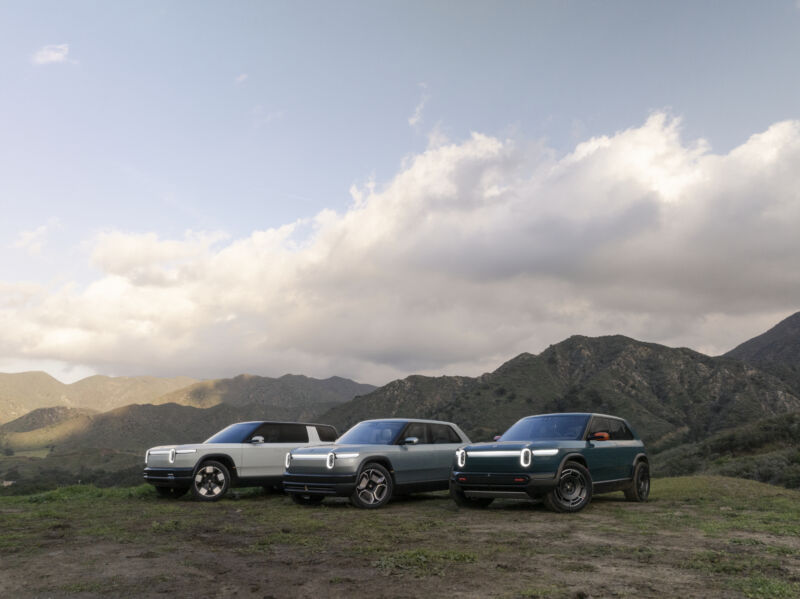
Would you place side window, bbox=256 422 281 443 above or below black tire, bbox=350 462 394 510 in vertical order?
above

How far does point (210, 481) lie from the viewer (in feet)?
42.0

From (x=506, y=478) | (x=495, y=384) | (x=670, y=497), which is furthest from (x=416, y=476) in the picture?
(x=495, y=384)

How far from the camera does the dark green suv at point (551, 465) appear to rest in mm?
10117

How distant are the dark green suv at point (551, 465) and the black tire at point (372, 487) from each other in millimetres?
1210

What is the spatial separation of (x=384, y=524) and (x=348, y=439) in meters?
3.44

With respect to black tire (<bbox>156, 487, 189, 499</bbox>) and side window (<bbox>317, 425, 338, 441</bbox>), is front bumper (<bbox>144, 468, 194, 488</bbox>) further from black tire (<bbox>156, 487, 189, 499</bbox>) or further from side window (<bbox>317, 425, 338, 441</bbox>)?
side window (<bbox>317, 425, 338, 441</bbox>)

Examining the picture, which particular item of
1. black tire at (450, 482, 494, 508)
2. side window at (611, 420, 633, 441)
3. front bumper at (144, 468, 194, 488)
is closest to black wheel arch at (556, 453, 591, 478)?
side window at (611, 420, 633, 441)

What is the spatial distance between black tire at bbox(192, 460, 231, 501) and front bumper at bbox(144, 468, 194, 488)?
18 centimetres

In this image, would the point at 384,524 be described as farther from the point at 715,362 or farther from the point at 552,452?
the point at 715,362

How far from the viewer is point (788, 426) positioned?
123 ft

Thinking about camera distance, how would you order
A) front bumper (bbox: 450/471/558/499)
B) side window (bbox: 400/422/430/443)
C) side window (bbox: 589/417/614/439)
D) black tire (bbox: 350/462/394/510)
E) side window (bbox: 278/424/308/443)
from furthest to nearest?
side window (bbox: 278/424/308/443), side window (bbox: 400/422/430/443), side window (bbox: 589/417/614/439), black tire (bbox: 350/462/394/510), front bumper (bbox: 450/471/558/499)

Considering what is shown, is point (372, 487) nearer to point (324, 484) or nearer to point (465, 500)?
point (324, 484)

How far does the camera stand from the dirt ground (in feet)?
17.6

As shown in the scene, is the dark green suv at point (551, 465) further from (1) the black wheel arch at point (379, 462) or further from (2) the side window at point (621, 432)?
(1) the black wheel arch at point (379, 462)
